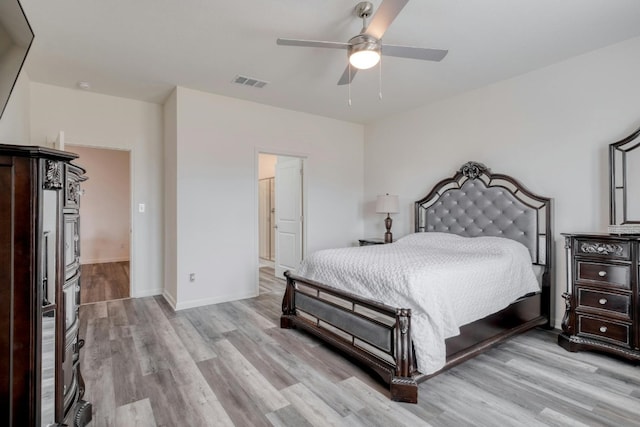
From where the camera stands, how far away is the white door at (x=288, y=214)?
5.30 m

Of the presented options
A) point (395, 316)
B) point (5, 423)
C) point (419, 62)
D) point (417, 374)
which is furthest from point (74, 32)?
point (417, 374)

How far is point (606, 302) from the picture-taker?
104 inches

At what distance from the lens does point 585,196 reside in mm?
3104

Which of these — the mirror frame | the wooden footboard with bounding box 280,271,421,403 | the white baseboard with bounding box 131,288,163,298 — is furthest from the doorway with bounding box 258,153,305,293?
the mirror frame

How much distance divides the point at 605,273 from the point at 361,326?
2.09 m

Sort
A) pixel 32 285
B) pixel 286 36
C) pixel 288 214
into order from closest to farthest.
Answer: pixel 32 285 < pixel 286 36 < pixel 288 214

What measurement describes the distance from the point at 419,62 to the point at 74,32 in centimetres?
310

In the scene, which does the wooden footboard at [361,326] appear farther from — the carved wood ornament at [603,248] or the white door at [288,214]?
the white door at [288,214]

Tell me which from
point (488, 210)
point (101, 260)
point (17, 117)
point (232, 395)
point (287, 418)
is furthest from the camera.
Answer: point (101, 260)

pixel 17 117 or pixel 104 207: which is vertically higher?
pixel 17 117

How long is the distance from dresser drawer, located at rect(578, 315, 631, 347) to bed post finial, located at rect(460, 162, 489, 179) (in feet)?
5.81

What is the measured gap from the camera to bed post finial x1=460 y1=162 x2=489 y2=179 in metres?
3.81

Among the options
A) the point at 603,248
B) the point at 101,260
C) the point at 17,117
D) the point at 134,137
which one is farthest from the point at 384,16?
the point at 101,260

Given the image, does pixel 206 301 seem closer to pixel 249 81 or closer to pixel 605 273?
pixel 249 81
